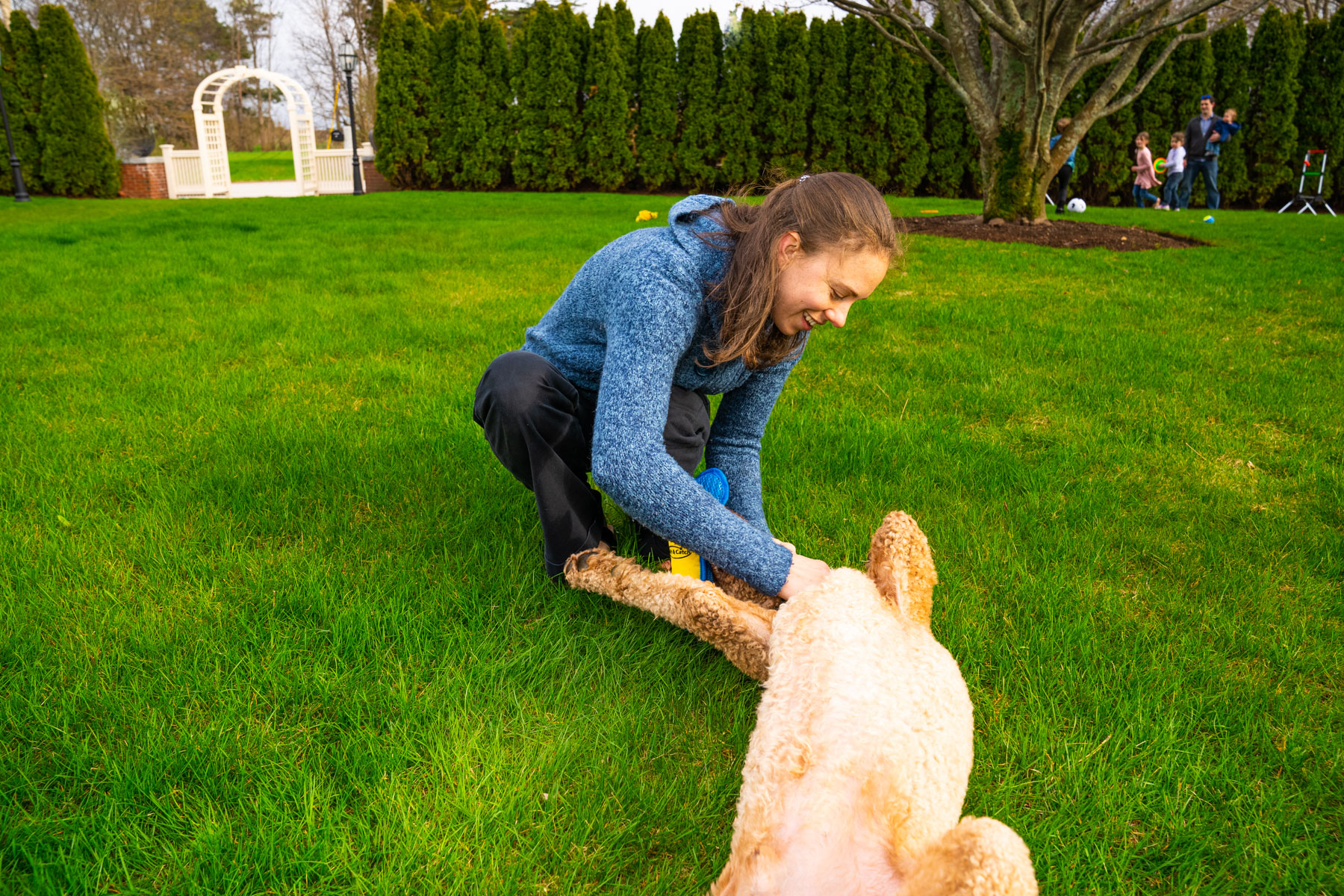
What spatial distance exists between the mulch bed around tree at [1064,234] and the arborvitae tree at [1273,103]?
8.42 m

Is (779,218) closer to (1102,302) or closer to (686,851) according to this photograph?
(686,851)

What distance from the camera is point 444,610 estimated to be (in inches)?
84.5

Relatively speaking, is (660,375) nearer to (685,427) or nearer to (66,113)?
(685,427)

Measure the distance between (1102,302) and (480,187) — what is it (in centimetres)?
1343

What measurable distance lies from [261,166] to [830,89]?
2329 centimetres

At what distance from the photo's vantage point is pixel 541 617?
84.8 inches

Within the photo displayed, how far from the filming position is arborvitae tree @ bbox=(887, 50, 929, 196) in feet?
47.5

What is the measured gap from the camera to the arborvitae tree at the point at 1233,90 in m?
14.3

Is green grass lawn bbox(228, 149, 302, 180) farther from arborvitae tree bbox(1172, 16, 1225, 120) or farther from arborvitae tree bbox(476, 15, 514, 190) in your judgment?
arborvitae tree bbox(1172, 16, 1225, 120)

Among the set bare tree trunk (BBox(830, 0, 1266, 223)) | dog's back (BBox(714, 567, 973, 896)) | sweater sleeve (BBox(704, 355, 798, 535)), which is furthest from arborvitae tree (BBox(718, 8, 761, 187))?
dog's back (BBox(714, 567, 973, 896))

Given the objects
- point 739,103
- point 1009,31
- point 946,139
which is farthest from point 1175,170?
point 1009,31

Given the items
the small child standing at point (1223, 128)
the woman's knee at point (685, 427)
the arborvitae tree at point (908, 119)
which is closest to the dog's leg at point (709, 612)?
the woman's knee at point (685, 427)

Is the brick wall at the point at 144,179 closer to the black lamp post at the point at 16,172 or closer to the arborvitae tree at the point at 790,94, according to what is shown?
the black lamp post at the point at 16,172

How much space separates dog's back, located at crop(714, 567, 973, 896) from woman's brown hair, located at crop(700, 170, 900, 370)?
68 centimetres
